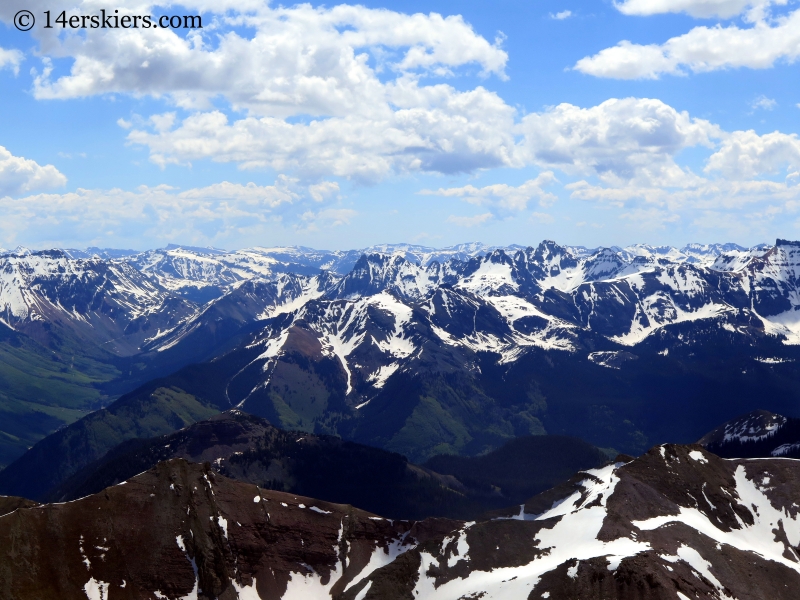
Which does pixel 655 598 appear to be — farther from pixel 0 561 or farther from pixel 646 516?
pixel 0 561

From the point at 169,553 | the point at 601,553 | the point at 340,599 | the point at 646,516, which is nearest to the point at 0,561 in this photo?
the point at 169,553

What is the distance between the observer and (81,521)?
195875mm

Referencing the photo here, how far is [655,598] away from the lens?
520ft

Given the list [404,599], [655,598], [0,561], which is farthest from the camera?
[404,599]

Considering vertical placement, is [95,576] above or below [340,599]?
above

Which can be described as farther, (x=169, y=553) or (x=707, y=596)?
(x=169, y=553)

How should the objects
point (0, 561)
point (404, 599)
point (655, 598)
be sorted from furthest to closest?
point (404, 599)
point (0, 561)
point (655, 598)

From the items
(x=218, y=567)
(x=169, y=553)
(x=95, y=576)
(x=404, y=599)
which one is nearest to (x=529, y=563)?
(x=404, y=599)

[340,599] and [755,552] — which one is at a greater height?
[755,552]

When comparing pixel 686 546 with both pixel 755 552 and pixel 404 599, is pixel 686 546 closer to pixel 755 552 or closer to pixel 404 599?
pixel 755 552

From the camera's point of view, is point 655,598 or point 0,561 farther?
point 0,561

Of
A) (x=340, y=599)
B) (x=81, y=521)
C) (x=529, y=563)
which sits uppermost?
(x=81, y=521)

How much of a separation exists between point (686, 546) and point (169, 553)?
13487 centimetres

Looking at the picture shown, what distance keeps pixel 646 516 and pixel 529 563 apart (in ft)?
→ 117
